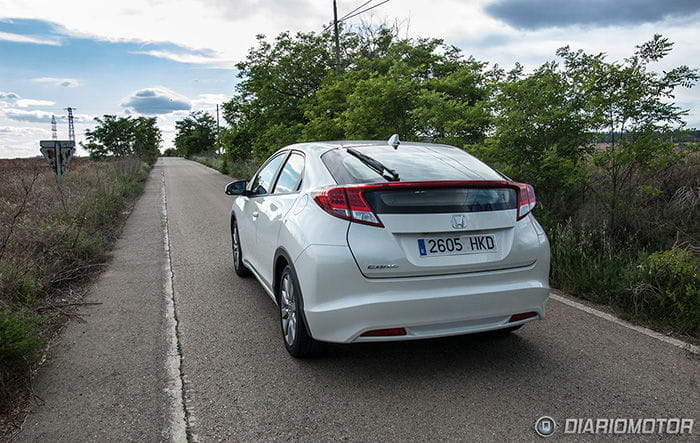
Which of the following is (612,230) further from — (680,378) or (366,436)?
(366,436)

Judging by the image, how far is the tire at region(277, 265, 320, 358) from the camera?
358 cm

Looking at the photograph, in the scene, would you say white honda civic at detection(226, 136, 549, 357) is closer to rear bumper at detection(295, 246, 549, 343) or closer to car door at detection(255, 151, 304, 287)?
rear bumper at detection(295, 246, 549, 343)

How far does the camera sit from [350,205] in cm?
329

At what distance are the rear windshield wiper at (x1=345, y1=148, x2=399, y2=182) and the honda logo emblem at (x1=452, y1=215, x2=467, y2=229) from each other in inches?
18.3

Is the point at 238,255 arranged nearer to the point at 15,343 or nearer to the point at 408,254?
the point at 15,343

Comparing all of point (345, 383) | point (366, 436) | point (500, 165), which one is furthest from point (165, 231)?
point (366, 436)

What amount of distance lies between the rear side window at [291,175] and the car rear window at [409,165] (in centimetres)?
38

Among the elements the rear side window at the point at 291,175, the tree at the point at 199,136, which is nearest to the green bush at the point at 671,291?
the rear side window at the point at 291,175

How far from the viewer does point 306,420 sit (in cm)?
296

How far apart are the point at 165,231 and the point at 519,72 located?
729cm

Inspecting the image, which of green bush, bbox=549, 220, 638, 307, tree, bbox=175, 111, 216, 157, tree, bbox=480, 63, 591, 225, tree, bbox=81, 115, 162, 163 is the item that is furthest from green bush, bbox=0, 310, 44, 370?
tree, bbox=175, 111, 216, 157

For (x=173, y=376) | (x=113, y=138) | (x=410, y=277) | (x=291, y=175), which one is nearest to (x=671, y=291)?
(x=410, y=277)

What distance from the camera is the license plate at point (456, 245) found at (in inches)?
128

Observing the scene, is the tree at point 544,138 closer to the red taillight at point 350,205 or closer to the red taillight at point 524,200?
the red taillight at point 524,200
